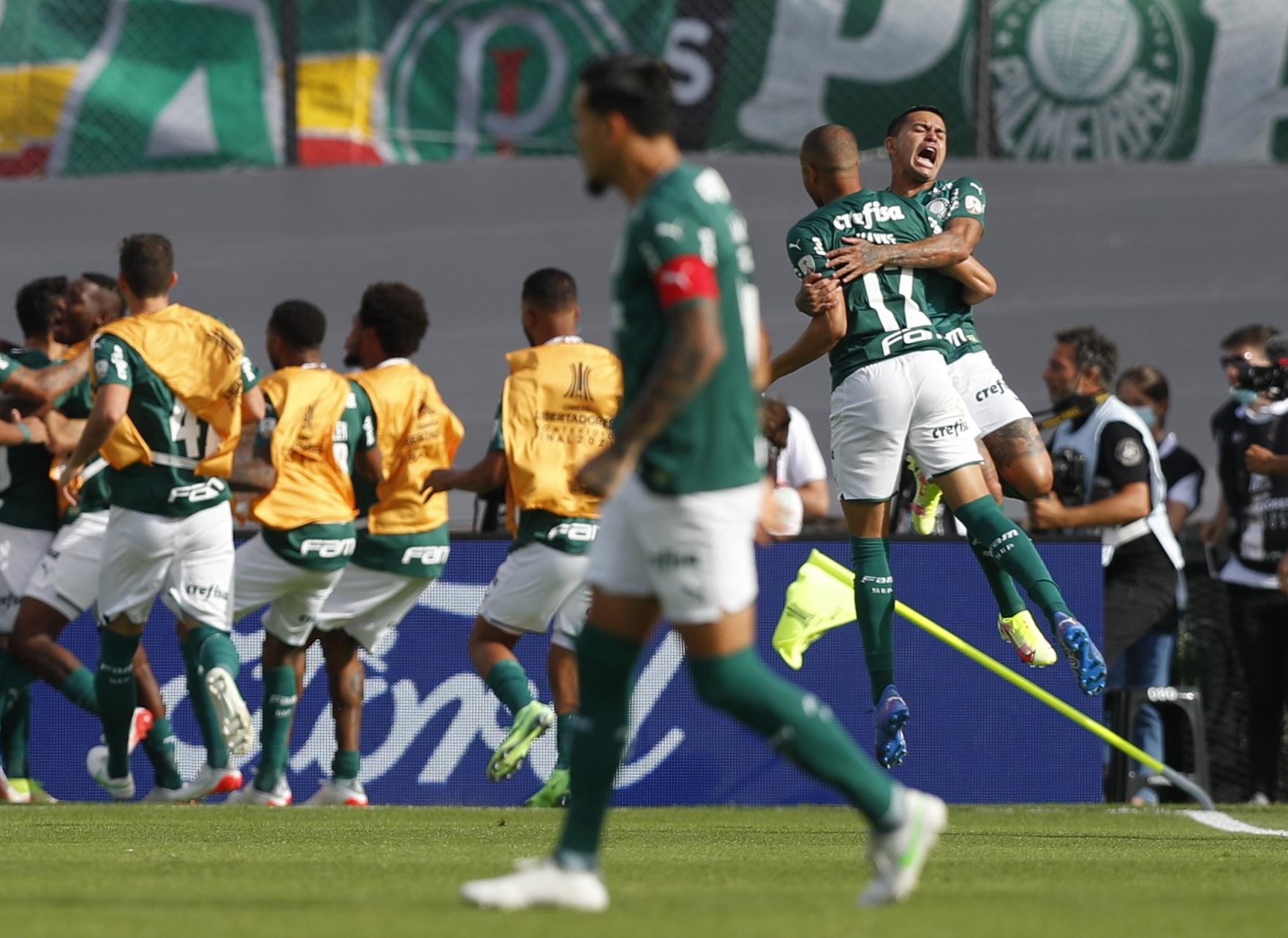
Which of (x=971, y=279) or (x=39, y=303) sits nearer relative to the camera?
(x=971, y=279)

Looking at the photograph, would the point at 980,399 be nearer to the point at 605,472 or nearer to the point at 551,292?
the point at 551,292

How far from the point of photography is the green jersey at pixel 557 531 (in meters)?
10.0

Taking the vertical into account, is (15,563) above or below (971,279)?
below

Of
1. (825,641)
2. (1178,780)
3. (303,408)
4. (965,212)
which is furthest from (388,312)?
(1178,780)

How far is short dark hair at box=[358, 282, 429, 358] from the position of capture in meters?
10.8

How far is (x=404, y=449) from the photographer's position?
1070 centimetres

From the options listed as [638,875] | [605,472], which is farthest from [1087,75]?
[605,472]

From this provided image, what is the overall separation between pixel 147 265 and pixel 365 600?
80.1 inches

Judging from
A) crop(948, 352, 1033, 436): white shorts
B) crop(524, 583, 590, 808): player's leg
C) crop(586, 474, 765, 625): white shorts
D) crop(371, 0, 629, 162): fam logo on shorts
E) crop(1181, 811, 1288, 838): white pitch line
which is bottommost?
crop(1181, 811, 1288, 838): white pitch line

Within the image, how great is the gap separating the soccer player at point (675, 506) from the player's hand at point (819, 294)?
3.11 m

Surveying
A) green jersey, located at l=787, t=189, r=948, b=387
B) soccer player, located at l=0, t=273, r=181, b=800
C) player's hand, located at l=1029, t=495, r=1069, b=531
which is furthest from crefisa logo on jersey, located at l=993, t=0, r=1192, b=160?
soccer player, located at l=0, t=273, r=181, b=800

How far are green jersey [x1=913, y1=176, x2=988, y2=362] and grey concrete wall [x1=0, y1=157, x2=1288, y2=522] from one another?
6.13 m

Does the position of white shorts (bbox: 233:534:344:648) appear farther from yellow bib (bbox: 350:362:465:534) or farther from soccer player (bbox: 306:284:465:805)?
yellow bib (bbox: 350:362:465:534)

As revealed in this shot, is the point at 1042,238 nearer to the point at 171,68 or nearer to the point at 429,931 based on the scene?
the point at 171,68
